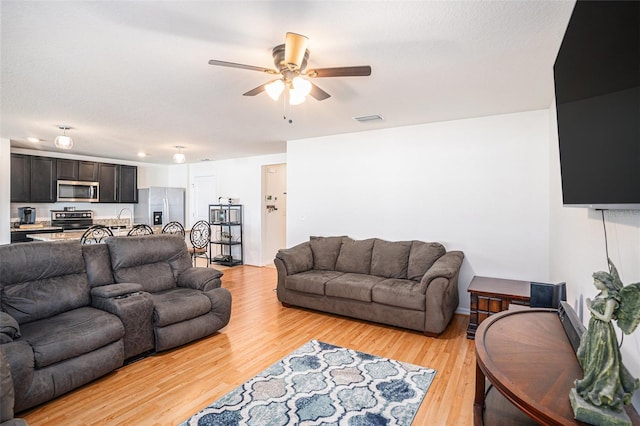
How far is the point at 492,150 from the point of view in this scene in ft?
13.1

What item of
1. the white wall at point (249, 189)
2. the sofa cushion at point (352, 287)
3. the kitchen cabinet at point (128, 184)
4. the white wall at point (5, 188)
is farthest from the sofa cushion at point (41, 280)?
the kitchen cabinet at point (128, 184)

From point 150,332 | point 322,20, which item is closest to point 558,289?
point 322,20

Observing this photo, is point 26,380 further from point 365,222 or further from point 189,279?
point 365,222

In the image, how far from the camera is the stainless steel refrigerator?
7848 millimetres

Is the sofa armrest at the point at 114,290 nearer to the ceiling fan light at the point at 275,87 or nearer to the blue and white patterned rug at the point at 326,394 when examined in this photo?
the blue and white patterned rug at the point at 326,394

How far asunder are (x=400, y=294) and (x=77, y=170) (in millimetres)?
7328

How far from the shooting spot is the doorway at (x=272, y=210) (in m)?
7.23

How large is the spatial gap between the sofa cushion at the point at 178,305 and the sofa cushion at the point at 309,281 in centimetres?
123

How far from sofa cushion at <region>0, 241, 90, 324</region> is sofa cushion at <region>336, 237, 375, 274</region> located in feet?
A: 9.92

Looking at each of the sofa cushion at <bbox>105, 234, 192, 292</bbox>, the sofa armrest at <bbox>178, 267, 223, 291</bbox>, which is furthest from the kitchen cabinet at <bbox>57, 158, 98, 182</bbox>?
the sofa armrest at <bbox>178, 267, 223, 291</bbox>

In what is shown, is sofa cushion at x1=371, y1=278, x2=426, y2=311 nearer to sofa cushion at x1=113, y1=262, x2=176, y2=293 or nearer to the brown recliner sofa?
the brown recliner sofa

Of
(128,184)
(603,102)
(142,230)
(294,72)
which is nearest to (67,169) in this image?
(128,184)

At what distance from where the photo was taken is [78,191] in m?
6.95

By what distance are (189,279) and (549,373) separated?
11.1 feet
